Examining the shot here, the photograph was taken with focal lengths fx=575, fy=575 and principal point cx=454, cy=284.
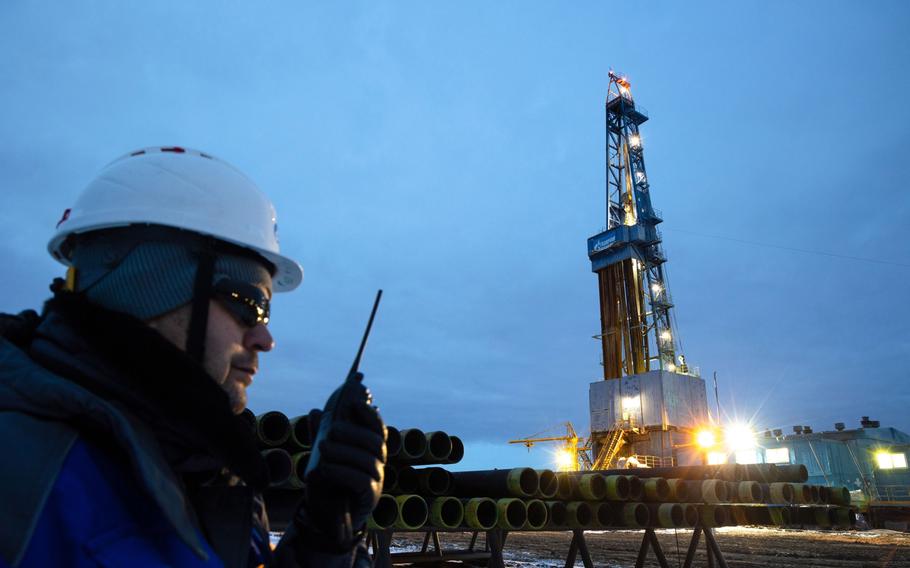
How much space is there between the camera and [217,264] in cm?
191

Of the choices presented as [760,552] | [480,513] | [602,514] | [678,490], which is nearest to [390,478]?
[480,513]

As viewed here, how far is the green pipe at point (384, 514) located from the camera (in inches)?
259

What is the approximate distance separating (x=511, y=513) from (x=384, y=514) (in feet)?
5.54

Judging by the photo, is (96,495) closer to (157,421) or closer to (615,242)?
(157,421)

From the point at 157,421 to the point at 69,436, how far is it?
0.27 metres

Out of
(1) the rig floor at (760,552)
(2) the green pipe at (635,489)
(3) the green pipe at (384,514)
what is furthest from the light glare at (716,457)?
(3) the green pipe at (384,514)

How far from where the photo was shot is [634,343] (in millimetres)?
40062

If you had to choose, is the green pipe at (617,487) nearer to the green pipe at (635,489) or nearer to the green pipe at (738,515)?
the green pipe at (635,489)

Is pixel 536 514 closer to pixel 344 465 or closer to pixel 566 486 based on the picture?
pixel 566 486

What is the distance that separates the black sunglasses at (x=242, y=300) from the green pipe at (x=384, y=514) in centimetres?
525

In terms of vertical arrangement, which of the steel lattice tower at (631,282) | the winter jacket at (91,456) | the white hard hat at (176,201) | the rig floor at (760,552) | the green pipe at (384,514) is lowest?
the rig floor at (760,552)

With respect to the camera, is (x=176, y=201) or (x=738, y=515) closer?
(x=176, y=201)

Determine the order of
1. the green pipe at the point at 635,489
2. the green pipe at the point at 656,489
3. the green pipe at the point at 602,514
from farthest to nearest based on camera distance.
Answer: the green pipe at the point at 656,489, the green pipe at the point at 635,489, the green pipe at the point at 602,514

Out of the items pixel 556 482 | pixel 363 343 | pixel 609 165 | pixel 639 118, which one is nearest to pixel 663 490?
pixel 556 482
